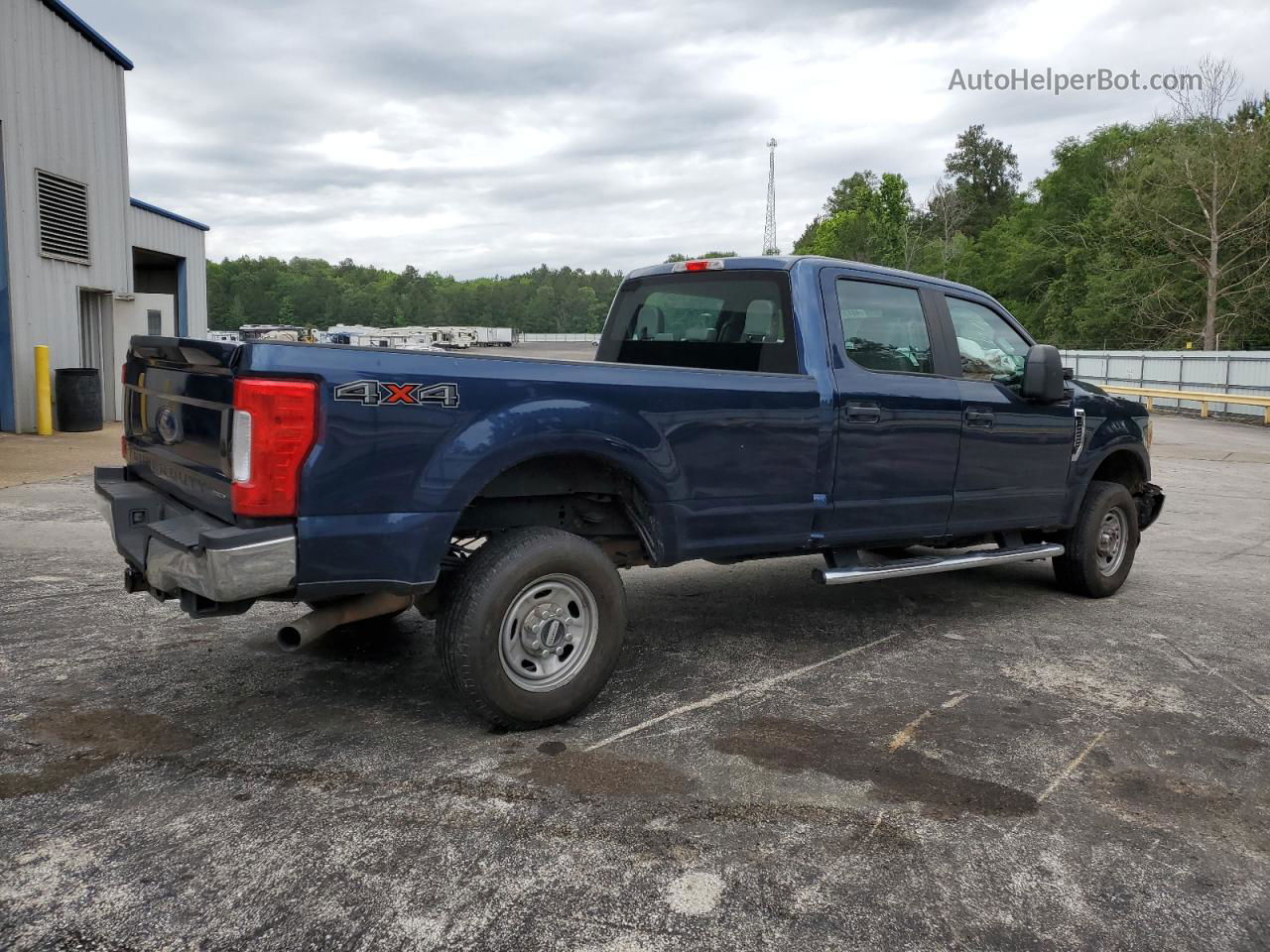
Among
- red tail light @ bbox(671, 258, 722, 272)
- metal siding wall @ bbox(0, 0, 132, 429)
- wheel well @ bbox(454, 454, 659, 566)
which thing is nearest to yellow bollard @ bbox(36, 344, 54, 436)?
metal siding wall @ bbox(0, 0, 132, 429)

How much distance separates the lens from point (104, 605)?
19.0ft

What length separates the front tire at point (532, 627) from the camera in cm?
378

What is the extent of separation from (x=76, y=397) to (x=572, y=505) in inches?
510

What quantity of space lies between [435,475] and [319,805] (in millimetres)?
1173

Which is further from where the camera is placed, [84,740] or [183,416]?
[183,416]

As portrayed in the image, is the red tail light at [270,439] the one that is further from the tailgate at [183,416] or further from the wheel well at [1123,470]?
the wheel well at [1123,470]

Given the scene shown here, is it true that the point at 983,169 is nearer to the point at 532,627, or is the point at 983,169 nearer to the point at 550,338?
the point at 550,338

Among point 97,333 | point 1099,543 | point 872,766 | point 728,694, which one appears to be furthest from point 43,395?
point 872,766

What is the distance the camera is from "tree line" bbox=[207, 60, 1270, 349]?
121ft

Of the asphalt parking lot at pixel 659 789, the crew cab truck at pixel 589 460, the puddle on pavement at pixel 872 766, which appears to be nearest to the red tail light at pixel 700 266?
the crew cab truck at pixel 589 460

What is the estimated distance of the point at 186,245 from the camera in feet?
70.3

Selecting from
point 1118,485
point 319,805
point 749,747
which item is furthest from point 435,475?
point 1118,485

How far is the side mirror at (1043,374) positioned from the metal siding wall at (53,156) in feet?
44.0

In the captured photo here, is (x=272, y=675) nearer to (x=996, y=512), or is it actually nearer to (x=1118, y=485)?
(x=996, y=512)
